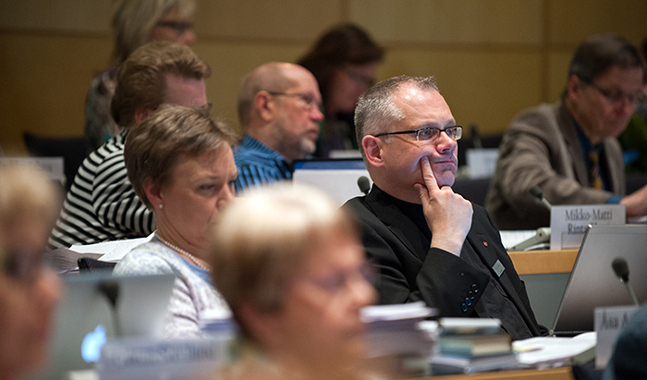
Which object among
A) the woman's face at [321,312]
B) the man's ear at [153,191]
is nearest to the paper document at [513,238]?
the man's ear at [153,191]

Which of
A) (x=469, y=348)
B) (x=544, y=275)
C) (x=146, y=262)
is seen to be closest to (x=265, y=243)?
(x=469, y=348)

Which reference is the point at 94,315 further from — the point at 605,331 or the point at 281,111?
A: the point at 281,111

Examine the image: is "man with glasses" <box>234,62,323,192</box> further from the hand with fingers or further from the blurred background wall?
the hand with fingers

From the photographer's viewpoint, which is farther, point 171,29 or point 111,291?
point 171,29

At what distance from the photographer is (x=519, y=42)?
6.31 meters

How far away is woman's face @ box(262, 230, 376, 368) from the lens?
85 centimetres

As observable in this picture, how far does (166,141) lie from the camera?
1657 millimetres

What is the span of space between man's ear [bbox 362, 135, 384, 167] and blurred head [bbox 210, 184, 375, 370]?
1141mm

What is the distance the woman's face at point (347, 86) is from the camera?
4250 millimetres

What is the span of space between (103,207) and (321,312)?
167 centimetres

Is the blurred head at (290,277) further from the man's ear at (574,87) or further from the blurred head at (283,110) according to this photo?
the man's ear at (574,87)

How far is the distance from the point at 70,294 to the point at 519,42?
227 inches

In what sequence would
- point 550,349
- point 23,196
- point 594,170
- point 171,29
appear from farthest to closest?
1. point 594,170
2. point 171,29
3. point 550,349
4. point 23,196

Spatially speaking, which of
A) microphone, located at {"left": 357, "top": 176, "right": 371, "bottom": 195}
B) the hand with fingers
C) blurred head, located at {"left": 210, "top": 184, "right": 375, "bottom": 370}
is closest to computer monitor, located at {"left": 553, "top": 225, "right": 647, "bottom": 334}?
the hand with fingers
